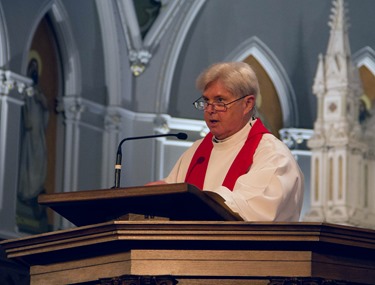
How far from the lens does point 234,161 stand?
498 centimetres

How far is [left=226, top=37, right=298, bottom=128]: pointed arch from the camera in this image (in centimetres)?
1886

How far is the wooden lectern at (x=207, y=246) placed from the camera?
13.2ft

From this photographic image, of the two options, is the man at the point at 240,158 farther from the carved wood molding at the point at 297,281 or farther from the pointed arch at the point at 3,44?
the pointed arch at the point at 3,44

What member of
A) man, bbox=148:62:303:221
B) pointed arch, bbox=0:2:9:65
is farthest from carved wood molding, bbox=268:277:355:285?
pointed arch, bbox=0:2:9:65

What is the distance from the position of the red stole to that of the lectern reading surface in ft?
1.77

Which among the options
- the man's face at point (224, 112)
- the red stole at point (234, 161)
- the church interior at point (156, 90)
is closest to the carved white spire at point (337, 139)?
the church interior at point (156, 90)

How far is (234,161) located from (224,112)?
24cm

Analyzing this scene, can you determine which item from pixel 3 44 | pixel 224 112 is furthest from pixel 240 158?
pixel 3 44

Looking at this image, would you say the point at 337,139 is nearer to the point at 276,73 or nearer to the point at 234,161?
the point at 276,73

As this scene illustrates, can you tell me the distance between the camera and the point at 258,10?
18.8 metres

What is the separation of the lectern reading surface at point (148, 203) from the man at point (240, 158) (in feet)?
0.50

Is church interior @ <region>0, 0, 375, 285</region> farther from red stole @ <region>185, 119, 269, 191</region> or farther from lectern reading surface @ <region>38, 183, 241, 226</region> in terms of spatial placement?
lectern reading surface @ <region>38, 183, 241, 226</region>

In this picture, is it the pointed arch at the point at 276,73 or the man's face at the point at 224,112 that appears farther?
the pointed arch at the point at 276,73

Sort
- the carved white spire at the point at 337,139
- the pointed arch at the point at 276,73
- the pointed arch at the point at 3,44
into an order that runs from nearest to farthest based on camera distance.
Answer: the pointed arch at the point at 3,44 < the carved white spire at the point at 337,139 < the pointed arch at the point at 276,73
